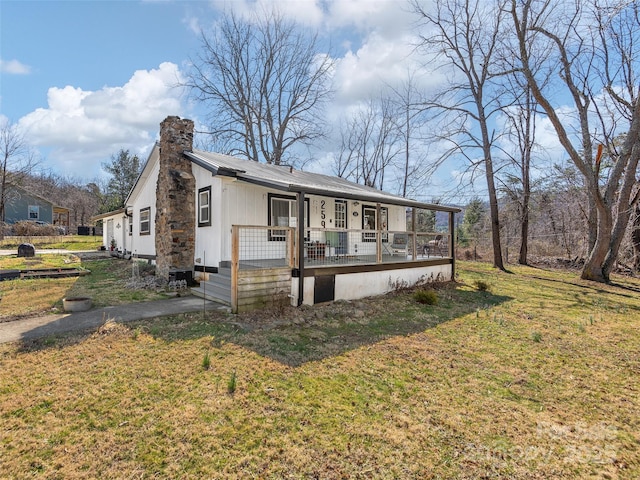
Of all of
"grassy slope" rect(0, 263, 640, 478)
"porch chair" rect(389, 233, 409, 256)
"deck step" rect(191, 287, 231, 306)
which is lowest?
"grassy slope" rect(0, 263, 640, 478)

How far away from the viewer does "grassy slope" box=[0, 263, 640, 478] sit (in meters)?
2.66

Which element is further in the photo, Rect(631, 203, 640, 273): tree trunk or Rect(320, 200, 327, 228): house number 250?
Rect(631, 203, 640, 273): tree trunk

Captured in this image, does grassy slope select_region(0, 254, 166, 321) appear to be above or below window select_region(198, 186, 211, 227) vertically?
below

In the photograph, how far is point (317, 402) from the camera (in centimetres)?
357

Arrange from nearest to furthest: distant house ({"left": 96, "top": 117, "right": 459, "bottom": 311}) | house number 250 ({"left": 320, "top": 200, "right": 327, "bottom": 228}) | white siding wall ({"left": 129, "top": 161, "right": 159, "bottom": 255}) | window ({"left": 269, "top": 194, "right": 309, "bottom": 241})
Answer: distant house ({"left": 96, "top": 117, "right": 459, "bottom": 311})
window ({"left": 269, "top": 194, "right": 309, "bottom": 241})
house number 250 ({"left": 320, "top": 200, "right": 327, "bottom": 228})
white siding wall ({"left": 129, "top": 161, "right": 159, "bottom": 255})

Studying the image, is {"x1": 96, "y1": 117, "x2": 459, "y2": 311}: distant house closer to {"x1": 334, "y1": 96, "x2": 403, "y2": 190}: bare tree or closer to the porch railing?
the porch railing

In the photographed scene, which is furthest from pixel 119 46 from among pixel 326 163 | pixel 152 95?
pixel 326 163

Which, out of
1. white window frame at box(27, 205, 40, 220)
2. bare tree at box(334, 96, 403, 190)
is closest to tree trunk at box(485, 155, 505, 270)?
bare tree at box(334, 96, 403, 190)

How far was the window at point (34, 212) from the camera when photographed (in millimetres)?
34844

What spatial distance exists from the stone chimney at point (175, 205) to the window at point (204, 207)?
362 millimetres

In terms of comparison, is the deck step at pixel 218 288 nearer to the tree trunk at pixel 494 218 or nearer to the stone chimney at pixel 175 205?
the stone chimney at pixel 175 205

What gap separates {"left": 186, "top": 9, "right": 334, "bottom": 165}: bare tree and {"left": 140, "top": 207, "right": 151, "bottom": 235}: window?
1160cm

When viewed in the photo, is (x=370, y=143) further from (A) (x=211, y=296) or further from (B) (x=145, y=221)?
(A) (x=211, y=296)

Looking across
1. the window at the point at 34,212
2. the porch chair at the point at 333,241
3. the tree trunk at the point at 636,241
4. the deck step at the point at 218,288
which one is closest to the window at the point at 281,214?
the porch chair at the point at 333,241
